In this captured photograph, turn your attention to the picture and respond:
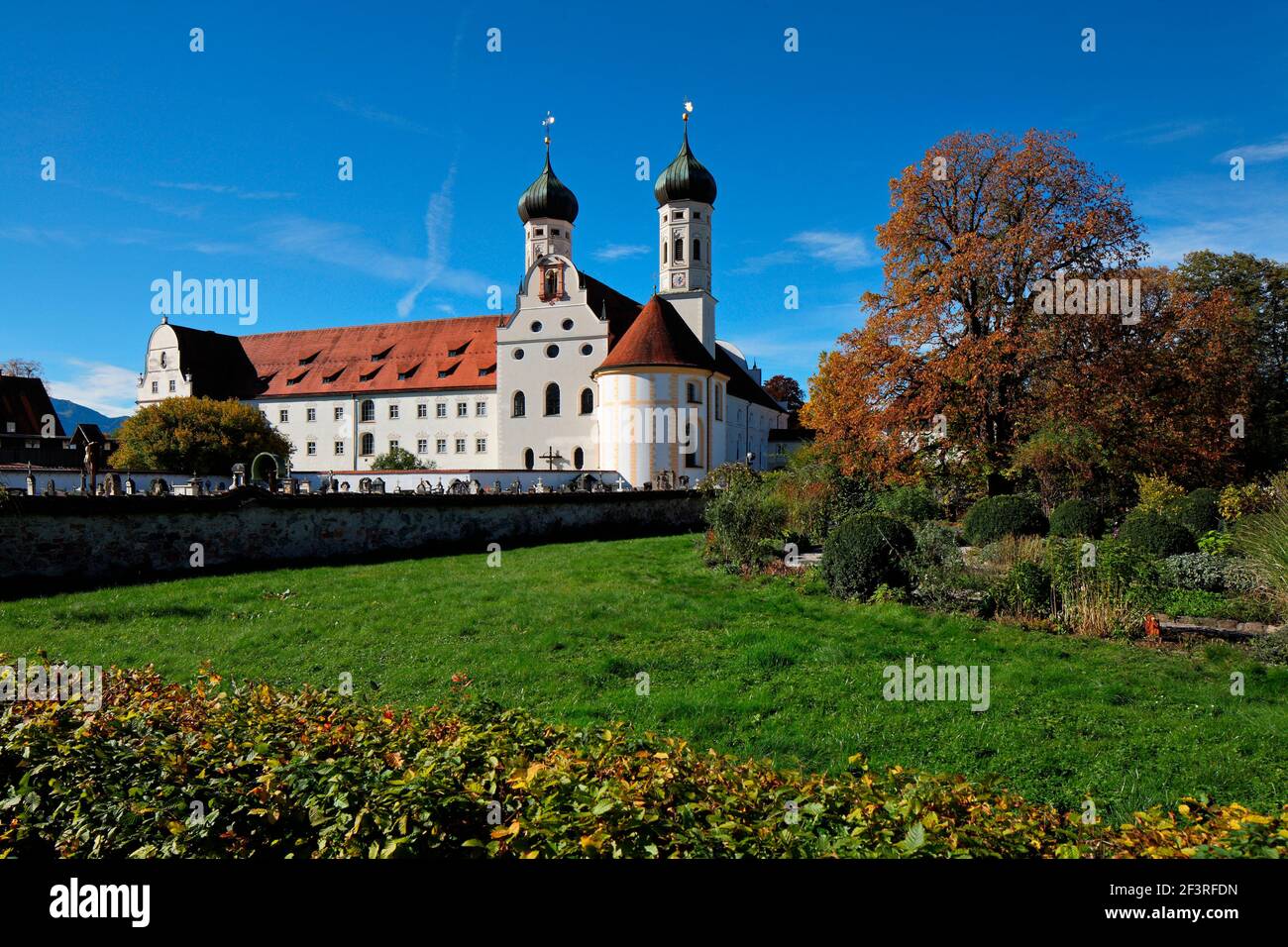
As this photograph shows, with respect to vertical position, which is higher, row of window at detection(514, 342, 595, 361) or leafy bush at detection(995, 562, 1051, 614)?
row of window at detection(514, 342, 595, 361)

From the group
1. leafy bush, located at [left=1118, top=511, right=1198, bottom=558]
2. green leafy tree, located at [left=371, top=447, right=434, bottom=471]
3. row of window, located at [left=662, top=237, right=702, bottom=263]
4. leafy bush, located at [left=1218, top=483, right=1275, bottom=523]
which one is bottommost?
leafy bush, located at [left=1118, top=511, right=1198, bottom=558]

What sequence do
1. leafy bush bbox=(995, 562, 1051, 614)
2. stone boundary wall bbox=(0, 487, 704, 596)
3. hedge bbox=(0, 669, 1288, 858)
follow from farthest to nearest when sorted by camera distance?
1. stone boundary wall bbox=(0, 487, 704, 596)
2. leafy bush bbox=(995, 562, 1051, 614)
3. hedge bbox=(0, 669, 1288, 858)

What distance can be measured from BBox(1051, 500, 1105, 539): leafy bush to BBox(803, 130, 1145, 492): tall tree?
11.7ft

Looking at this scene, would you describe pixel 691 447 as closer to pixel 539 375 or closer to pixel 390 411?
pixel 539 375

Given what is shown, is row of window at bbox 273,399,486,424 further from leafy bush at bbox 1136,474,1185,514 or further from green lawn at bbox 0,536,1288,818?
leafy bush at bbox 1136,474,1185,514

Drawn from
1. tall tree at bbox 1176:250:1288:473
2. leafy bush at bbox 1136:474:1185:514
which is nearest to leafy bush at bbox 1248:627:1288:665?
leafy bush at bbox 1136:474:1185:514

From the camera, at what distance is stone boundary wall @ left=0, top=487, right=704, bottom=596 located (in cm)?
1386

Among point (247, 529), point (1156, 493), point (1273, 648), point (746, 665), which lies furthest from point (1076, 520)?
point (247, 529)

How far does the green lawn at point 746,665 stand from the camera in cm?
608

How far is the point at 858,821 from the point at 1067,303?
64.4 ft

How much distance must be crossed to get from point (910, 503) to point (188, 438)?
30.1m

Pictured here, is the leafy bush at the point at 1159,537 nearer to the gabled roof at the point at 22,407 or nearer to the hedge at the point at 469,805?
the hedge at the point at 469,805

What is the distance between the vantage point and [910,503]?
61.3ft

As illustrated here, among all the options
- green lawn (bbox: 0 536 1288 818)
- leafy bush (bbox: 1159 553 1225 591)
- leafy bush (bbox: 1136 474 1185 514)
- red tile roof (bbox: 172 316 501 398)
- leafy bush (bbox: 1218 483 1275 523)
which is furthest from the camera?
red tile roof (bbox: 172 316 501 398)
